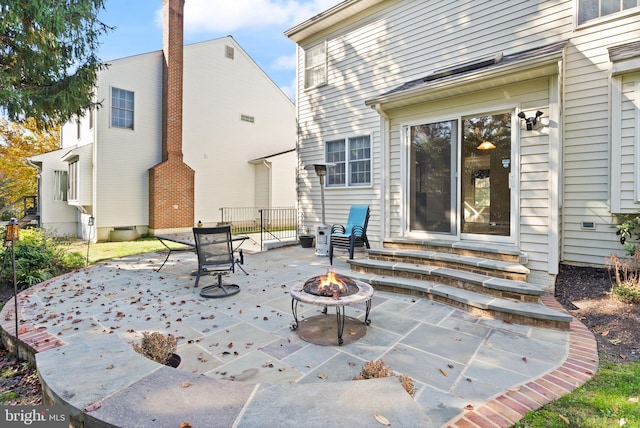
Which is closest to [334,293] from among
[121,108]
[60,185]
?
[121,108]

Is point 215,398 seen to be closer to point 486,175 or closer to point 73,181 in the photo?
point 486,175

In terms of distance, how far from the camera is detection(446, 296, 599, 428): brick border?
6.73 feet

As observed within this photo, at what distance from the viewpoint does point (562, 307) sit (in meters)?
4.16

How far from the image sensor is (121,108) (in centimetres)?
1260

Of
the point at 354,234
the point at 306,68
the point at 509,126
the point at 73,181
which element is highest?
the point at 306,68

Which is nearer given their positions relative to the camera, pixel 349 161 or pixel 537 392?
pixel 537 392

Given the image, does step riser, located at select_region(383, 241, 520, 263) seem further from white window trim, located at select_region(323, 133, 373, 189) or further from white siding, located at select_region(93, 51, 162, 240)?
white siding, located at select_region(93, 51, 162, 240)

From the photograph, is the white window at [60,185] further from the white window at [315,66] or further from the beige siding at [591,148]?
the beige siding at [591,148]

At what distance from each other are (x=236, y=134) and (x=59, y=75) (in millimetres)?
8961

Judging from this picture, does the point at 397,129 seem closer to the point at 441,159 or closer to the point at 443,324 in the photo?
the point at 441,159

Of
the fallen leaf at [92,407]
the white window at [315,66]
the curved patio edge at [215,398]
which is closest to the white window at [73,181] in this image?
the white window at [315,66]

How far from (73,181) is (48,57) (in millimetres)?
7714

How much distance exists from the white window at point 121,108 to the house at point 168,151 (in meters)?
0.04

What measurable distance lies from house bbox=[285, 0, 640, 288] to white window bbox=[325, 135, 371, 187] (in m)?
0.10
